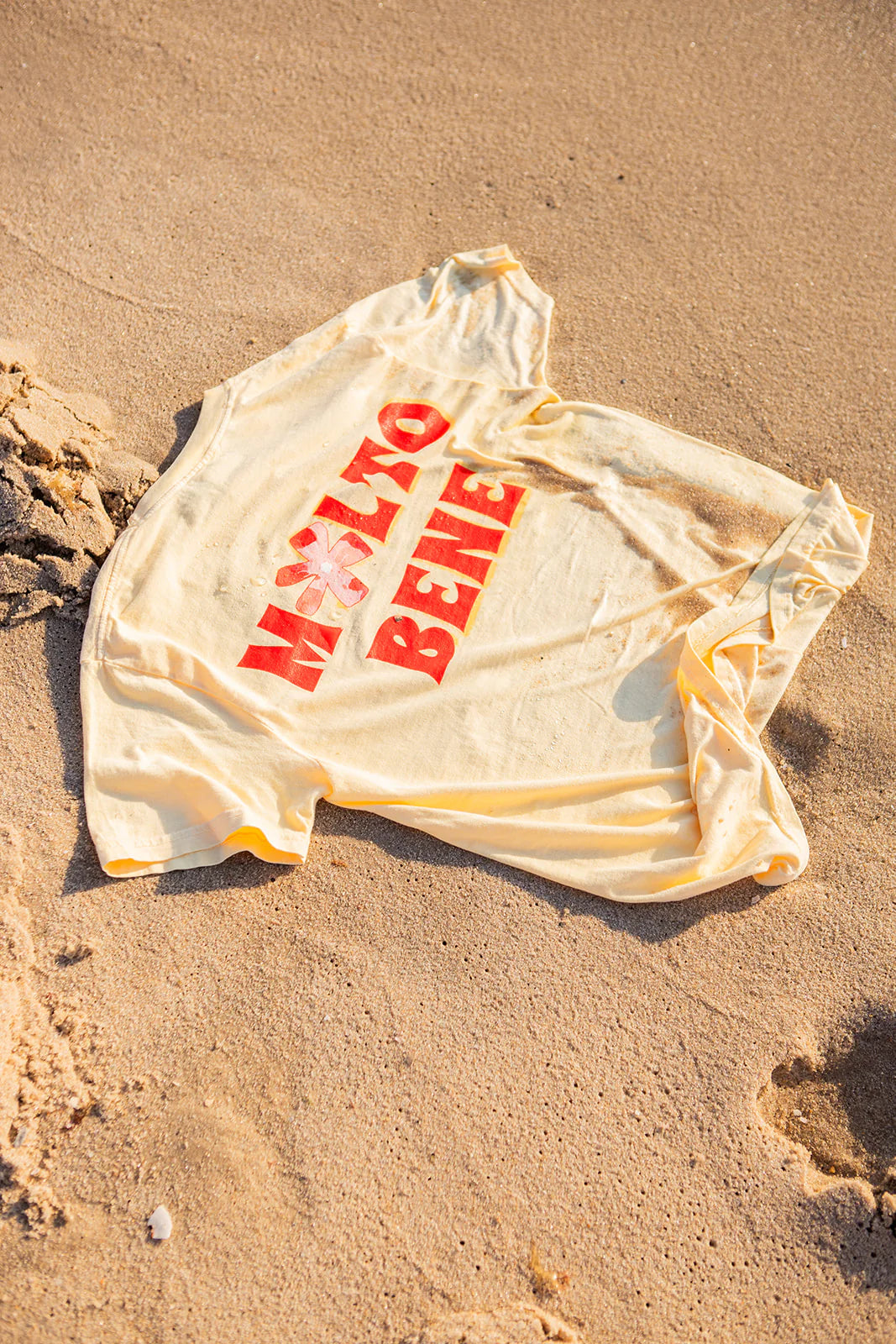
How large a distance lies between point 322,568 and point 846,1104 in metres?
2.00

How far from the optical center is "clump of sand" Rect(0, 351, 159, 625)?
8.55 feet

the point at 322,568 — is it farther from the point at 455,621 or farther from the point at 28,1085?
the point at 28,1085

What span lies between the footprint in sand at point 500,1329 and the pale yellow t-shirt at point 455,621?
938 mm

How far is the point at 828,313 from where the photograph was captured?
332 centimetres

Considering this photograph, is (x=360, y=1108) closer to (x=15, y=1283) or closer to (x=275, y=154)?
(x=15, y=1283)

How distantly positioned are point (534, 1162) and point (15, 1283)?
117 cm

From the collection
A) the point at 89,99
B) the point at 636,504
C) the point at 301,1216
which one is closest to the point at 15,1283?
the point at 301,1216

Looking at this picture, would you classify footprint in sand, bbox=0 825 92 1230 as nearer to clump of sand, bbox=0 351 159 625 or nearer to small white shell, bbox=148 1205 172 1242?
small white shell, bbox=148 1205 172 1242

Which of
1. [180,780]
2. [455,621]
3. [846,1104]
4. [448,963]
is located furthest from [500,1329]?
[455,621]

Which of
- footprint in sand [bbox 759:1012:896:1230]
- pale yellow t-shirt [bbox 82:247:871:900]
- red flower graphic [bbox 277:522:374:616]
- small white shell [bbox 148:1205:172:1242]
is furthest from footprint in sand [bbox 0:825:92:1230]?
footprint in sand [bbox 759:1012:896:1230]

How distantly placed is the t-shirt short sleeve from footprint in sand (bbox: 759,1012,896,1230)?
4.46 feet

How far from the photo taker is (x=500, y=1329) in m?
1.97

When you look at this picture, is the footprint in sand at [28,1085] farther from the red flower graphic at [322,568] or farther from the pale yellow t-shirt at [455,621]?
the red flower graphic at [322,568]

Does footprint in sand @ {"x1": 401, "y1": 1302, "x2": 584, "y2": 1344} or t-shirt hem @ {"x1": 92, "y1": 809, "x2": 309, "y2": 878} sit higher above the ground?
t-shirt hem @ {"x1": 92, "y1": 809, "x2": 309, "y2": 878}
